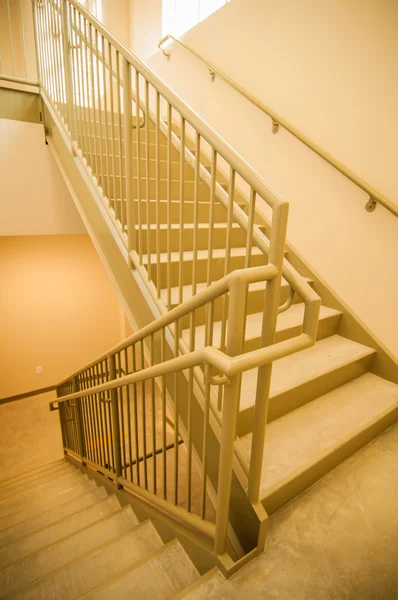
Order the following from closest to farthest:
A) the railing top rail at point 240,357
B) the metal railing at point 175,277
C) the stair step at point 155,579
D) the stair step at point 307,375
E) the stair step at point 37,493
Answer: the railing top rail at point 240,357 < the metal railing at point 175,277 < the stair step at point 155,579 < the stair step at point 307,375 < the stair step at point 37,493

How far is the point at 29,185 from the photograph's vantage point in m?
2.84

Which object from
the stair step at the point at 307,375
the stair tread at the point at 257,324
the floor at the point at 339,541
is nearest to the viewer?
the floor at the point at 339,541

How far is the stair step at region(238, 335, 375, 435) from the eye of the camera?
5.29ft

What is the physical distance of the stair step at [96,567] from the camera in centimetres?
140

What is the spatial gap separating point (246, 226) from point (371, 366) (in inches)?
65.1

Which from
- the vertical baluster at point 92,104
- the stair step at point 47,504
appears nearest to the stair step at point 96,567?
the stair step at point 47,504

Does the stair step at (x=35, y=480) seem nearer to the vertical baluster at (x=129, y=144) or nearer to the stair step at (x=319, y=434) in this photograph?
the stair step at (x=319, y=434)

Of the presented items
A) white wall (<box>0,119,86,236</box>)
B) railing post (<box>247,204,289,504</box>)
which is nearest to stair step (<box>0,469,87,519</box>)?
Answer: white wall (<box>0,119,86,236</box>)

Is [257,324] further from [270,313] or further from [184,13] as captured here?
[184,13]

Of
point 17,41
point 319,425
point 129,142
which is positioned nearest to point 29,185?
point 129,142

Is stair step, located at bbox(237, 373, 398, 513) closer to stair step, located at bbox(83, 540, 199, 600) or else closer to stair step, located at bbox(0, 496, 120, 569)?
stair step, located at bbox(83, 540, 199, 600)

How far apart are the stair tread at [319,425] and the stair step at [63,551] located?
3.04 ft

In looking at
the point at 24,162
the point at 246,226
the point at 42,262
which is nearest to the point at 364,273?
the point at 246,226

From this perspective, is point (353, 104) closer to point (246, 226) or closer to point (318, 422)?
point (246, 226)
